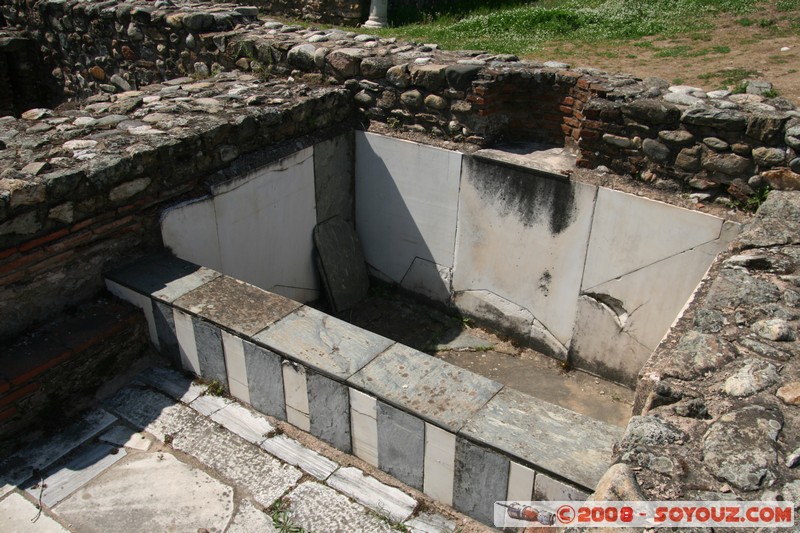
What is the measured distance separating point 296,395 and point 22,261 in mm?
1492

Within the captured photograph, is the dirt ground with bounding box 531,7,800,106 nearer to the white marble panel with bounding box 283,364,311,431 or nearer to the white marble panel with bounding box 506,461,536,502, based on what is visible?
the white marble panel with bounding box 506,461,536,502

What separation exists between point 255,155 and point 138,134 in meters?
0.82

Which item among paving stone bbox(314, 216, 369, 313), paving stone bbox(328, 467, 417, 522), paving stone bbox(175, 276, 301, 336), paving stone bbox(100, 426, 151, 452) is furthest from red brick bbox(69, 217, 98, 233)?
paving stone bbox(314, 216, 369, 313)

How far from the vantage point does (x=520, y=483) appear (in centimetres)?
240

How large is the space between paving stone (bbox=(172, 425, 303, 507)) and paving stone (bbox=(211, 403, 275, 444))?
3cm

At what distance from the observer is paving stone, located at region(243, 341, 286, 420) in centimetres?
300

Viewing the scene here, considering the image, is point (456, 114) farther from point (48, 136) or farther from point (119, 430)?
point (119, 430)

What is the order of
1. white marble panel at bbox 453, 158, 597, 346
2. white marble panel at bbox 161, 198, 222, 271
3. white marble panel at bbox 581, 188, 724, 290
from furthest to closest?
1. white marble panel at bbox 453, 158, 597, 346
2. white marble panel at bbox 581, 188, 724, 290
3. white marble panel at bbox 161, 198, 222, 271

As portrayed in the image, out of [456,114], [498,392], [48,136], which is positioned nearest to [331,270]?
[456,114]

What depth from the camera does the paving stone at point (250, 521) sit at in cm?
262

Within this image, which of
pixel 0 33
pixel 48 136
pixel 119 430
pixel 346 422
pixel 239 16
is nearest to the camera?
pixel 346 422

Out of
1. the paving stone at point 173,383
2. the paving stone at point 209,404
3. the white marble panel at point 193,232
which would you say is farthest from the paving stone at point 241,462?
the white marble panel at point 193,232

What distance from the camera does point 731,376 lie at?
2221 mm

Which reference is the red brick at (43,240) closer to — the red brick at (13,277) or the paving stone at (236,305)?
the red brick at (13,277)
